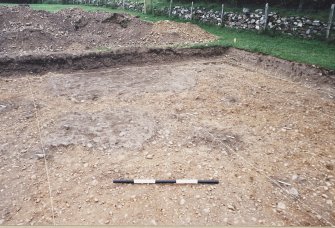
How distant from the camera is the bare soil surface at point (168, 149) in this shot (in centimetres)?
487

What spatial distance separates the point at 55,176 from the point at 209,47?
9225 mm

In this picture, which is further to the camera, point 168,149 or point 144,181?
point 168,149

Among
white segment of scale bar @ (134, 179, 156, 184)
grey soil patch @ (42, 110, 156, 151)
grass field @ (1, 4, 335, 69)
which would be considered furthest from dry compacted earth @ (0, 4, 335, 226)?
grass field @ (1, 4, 335, 69)

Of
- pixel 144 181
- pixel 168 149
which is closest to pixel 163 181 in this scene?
pixel 144 181

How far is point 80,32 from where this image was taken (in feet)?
53.0

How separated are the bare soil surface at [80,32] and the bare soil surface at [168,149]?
12.3ft

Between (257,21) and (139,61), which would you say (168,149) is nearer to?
(139,61)

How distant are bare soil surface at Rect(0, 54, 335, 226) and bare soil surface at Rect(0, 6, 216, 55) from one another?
12.3 feet

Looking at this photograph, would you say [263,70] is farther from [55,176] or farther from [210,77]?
[55,176]

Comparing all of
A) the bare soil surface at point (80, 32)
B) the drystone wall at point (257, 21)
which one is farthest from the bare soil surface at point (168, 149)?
the drystone wall at point (257, 21)

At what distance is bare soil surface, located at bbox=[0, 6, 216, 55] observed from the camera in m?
13.3

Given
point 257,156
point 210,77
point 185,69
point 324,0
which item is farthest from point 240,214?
point 324,0

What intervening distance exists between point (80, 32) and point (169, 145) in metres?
11.8

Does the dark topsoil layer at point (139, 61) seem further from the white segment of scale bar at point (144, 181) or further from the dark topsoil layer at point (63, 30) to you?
the white segment of scale bar at point (144, 181)
